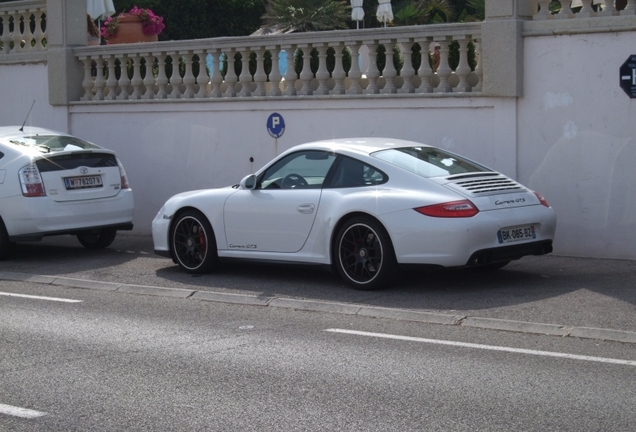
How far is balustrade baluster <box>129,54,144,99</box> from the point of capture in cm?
1588

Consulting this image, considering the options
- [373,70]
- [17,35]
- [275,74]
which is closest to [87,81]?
[17,35]

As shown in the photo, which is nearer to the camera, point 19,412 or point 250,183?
point 19,412

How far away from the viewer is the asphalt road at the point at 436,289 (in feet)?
27.8

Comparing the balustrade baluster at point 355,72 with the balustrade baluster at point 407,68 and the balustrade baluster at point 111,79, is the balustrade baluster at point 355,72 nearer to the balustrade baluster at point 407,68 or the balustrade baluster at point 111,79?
the balustrade baluster at point 407,68

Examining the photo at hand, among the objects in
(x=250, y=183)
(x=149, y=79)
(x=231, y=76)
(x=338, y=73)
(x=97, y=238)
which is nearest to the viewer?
(x=250, y=183)

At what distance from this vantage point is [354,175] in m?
10.1

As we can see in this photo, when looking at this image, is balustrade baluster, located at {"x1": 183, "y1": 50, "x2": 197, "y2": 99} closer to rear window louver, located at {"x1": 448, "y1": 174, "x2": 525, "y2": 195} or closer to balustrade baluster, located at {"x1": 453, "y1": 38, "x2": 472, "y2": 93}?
balustrade baluster, located at {"x1": 453, "y1": 38, "x2": 472, "y2": 93}

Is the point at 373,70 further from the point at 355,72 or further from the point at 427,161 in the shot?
the point at 427,161

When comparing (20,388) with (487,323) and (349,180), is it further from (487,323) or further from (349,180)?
(349,180)

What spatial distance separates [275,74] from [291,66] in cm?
32

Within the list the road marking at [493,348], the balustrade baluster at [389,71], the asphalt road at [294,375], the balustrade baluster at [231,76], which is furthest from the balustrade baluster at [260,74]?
the road marking at [493,348]

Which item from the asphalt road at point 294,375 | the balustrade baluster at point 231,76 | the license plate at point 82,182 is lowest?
the asphalt road at point 294,375

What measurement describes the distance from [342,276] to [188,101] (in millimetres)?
6152

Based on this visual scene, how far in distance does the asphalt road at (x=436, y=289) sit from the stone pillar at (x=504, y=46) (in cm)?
219
